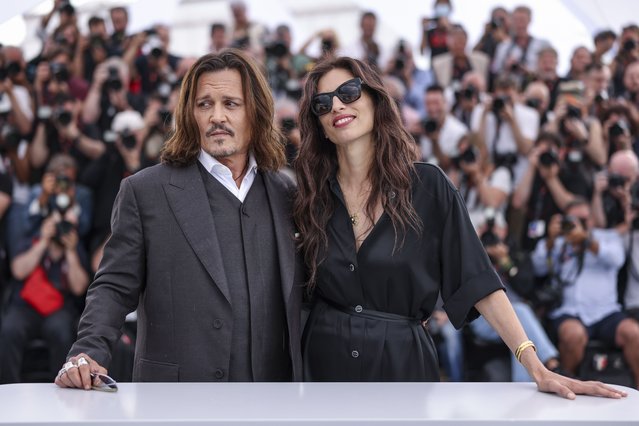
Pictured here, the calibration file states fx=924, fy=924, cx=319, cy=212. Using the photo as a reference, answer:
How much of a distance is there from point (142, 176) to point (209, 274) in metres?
0.38

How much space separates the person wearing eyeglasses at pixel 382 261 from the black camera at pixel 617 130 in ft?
13.9

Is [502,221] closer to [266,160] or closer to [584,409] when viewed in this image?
[266,160]

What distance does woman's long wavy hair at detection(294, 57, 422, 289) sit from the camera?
9.05 ft

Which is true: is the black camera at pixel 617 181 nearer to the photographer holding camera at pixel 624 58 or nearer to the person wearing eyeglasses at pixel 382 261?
the photographer holding camera at pixel 624 58

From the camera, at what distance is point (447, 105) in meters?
7.20

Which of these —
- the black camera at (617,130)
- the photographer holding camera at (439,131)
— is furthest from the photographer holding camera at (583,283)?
the photographer holding camera at (439,131)

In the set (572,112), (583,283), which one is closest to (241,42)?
(572,112)

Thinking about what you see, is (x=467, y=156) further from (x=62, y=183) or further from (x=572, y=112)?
(x=62, y=183)

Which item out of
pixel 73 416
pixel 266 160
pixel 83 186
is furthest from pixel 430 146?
pixel 73 416

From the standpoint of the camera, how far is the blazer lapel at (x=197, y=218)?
104 inches

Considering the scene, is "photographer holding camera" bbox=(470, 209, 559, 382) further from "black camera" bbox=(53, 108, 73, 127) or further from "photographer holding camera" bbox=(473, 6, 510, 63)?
"black camera" bbox=(53, 108, 73, 127)

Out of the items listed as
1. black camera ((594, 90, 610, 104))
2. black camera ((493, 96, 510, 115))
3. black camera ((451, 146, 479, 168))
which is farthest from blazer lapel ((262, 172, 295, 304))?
black camera ((594, 90, 610, 104))

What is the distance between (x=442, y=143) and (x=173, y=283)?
14.5ft

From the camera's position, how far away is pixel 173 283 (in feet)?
8.77
